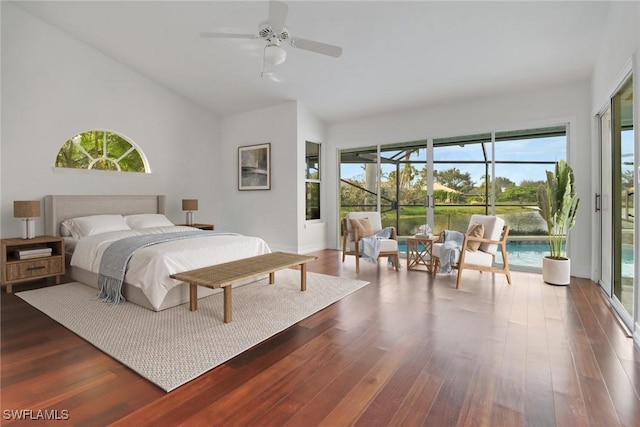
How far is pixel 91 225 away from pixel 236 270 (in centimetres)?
273

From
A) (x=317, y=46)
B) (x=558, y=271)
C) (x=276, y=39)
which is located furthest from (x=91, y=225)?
(x=558, y=271)

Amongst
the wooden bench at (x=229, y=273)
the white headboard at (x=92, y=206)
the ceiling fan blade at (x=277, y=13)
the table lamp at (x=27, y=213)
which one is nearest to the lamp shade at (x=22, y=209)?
the table lamp at (x=27, y=213)

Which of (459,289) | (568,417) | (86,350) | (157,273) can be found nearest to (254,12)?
(157,273)

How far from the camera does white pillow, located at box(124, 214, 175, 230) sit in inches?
197

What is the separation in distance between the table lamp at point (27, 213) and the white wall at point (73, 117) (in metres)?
0.40

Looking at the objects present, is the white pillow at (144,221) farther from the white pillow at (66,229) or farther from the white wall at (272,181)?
the white wall at (272,181)

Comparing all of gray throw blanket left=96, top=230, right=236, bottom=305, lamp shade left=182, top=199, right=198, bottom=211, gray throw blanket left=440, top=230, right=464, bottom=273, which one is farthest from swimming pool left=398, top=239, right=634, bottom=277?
lamp shade left=182, top=199, right=198, bottom=211

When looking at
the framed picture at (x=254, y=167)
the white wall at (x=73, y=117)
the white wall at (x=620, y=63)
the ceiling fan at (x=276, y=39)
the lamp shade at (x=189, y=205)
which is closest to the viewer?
the white wall at (x=620, y=63)

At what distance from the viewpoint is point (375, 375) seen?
196 centimetres

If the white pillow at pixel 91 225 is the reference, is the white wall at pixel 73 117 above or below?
above

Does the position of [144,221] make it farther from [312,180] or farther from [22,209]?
[312,180]

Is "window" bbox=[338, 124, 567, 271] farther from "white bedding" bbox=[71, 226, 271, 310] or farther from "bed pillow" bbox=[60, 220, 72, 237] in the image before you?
"bed pillow" bbox=[60, 220, 72, 237]

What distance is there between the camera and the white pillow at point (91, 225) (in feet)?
14.5

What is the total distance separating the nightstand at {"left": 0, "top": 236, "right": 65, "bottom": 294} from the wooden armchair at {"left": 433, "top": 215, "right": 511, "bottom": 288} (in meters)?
4.85
